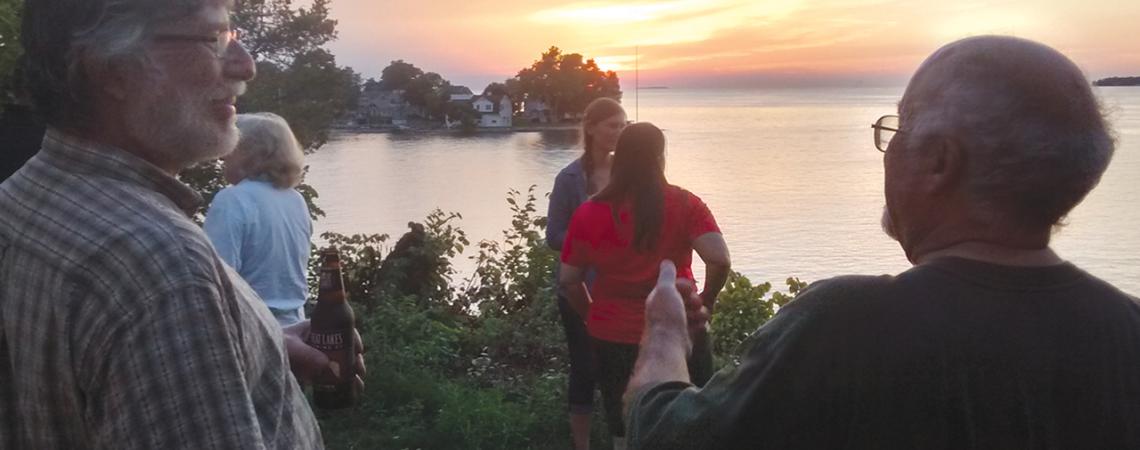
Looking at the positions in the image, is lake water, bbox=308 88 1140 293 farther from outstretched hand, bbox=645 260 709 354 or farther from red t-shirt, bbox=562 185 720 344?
outstretched hand, bbox=645 260 709 354

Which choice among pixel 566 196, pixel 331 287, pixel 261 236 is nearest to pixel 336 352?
pixel 331 287

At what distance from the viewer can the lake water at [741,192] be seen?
21.8 ft

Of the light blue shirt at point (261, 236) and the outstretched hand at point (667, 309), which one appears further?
the light blue shirt at point (261, 236)

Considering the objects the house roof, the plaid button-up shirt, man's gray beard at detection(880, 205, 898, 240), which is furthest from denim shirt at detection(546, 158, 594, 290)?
the house roof

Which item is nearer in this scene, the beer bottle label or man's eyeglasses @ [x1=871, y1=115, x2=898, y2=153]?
man's eyeglasses @ [x1=871, y1=115, x2=898, y2=153]

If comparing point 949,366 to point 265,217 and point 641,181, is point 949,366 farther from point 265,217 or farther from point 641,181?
point 265,217

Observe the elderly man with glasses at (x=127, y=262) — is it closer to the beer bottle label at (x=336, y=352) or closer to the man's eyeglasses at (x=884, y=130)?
the beer bottle label at (x=336, y=352)

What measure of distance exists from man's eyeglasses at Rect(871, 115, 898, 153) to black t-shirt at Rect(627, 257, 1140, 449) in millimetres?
296

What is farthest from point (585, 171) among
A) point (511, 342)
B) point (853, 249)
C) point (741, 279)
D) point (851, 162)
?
point (851, 162)

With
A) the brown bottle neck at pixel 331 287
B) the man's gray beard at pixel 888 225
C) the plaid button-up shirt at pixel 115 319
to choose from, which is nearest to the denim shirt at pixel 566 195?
the brown bottle neck at pixel 331 287

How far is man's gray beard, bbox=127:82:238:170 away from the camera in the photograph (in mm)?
1787

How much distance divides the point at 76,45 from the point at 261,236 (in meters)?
2.75

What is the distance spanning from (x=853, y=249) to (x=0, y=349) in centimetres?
714

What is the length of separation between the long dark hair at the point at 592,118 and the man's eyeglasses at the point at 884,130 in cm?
345
